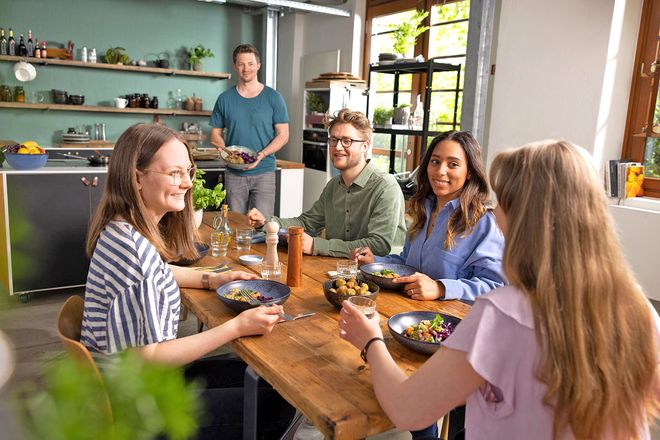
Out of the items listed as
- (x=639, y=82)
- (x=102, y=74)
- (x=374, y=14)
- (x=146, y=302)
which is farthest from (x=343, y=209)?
(x=102, y=74)

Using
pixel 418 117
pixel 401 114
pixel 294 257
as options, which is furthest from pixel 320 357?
pixel 401 114

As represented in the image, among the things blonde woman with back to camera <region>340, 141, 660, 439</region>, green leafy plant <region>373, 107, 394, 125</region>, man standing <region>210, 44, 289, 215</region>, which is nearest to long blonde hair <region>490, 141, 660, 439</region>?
blonde woman with back to camera <region>340, 141, 660, 439</region>

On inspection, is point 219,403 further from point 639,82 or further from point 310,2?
point 310,2

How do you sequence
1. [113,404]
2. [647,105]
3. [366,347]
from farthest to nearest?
[647,105], [366,347], [113,404]

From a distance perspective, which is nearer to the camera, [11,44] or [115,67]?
[11,44]

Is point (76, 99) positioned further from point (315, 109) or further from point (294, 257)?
point (294, 257)

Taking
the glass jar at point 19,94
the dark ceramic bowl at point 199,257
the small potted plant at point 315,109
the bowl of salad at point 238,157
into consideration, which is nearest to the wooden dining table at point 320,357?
the dark ceramic bowl at point 199,257

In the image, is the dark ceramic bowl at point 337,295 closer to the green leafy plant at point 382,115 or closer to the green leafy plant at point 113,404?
the green leafy plant at point 113,404

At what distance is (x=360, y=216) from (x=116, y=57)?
16.8 feet

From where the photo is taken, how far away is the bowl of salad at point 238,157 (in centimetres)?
386

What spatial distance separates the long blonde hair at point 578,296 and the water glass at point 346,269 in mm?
1030

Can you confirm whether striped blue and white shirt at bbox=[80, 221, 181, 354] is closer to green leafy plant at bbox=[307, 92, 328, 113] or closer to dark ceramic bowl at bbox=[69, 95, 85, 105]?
green leafy plant at bbox=[307, 92, 328, 113]

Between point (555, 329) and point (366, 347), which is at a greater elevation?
point (555, 329)

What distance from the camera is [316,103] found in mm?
6332
